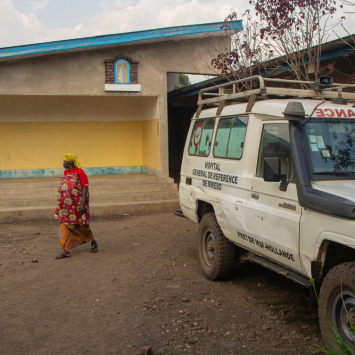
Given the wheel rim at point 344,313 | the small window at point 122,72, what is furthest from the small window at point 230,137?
the small window at point 122,72

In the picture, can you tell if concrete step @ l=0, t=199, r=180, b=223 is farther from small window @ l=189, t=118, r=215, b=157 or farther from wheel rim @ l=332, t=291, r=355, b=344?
wheel rim @ l=332, t=291, r=355, b=344

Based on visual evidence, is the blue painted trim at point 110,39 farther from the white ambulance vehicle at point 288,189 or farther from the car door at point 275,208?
the car door at point 275,208

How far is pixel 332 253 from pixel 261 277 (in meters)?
2.25

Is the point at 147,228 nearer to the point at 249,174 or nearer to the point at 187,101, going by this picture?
the point at 249,174

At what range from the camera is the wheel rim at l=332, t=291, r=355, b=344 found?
3.21m

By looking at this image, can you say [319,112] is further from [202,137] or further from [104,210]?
[104,210]

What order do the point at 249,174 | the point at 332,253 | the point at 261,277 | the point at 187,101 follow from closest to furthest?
→ 1. the point at 332,253
2. the point at 249,174
3. the point at 261,277
4. the point at 187,101

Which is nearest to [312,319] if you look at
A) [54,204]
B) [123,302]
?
[123,302]

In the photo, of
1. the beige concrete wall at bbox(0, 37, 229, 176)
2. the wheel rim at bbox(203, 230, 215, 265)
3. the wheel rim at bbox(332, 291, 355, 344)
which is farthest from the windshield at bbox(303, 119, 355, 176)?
the beige concrete wall at bbox(0, 37, 229, 176)

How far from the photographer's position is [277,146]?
13.9 ft

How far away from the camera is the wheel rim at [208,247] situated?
563 centimetres

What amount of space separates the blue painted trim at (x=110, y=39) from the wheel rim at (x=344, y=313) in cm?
786

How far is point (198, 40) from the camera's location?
12.0 meters

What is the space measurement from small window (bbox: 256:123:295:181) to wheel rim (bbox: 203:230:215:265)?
154 centimetres
